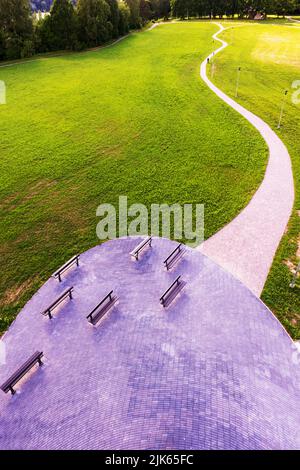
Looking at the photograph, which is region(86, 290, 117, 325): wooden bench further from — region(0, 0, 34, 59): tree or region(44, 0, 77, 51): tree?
region(44, 0, 77, 51): tree

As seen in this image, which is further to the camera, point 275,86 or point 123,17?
point 123,17

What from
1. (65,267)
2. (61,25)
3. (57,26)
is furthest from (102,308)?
(57,26)

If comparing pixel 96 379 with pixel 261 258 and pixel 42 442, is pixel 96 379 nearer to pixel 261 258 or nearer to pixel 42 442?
pixel 42 442

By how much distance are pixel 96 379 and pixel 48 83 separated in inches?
1452

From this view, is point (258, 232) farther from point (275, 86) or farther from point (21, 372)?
point (275, 86)

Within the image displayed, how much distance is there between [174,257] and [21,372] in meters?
6.93

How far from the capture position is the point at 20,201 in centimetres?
1738

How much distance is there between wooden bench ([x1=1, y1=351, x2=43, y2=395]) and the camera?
341 inches

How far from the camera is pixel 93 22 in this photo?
160 ft

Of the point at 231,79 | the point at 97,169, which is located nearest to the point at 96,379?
the point at 97,169

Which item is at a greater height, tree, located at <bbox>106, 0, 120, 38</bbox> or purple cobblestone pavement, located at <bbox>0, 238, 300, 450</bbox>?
tree, located at <bbox>106, 0, 120, 38</bbox>

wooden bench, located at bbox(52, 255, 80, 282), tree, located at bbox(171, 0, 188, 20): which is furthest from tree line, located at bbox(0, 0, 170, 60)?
wooden bench, located at bbox(52, 255, 80, 282)

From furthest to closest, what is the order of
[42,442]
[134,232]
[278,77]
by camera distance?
[278,77] → [134,232] → [42,442]

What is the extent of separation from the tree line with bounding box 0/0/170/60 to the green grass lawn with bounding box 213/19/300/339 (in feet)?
66.8
